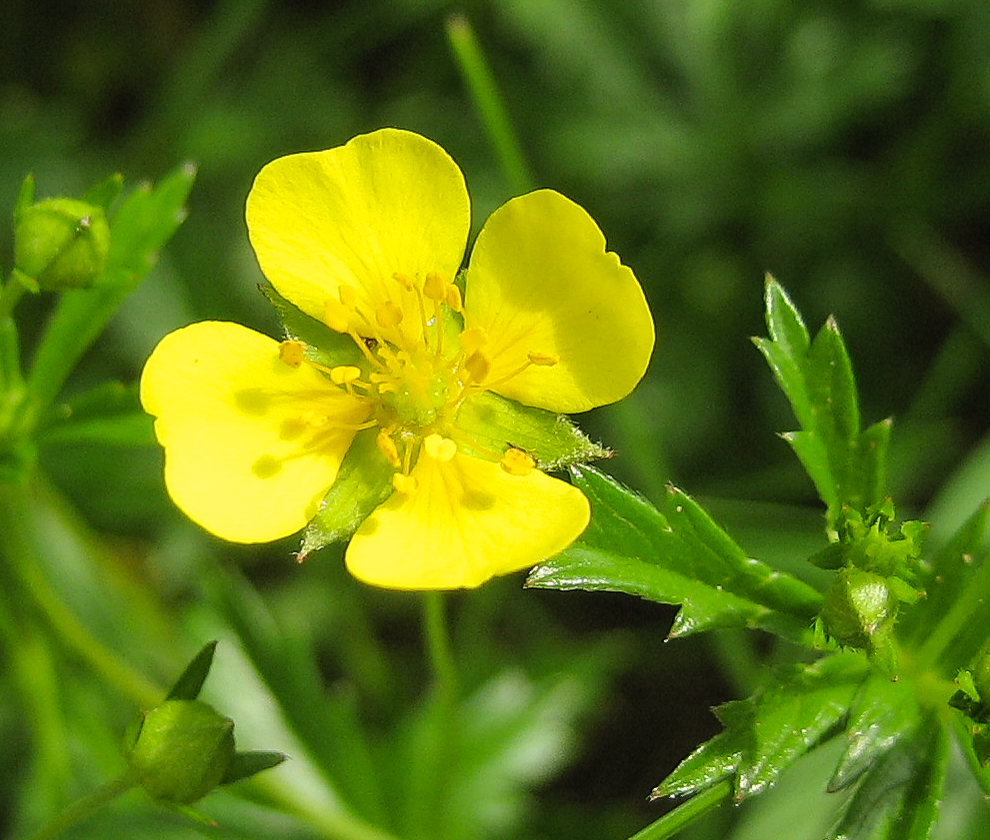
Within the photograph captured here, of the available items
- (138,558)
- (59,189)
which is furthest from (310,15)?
(138,558)

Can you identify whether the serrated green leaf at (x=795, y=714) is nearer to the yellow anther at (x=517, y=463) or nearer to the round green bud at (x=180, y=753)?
the yellow anther at (x=517, y=463)

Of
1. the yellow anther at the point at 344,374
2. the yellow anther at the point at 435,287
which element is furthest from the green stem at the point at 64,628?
the yellow anther at the point at 435,287

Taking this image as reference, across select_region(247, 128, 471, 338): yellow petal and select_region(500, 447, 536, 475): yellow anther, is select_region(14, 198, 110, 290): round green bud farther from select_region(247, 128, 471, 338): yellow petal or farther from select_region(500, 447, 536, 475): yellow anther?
select_region(500, 447, 536, 475): yellow anther

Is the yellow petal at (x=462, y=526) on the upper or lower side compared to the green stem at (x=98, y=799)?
upper

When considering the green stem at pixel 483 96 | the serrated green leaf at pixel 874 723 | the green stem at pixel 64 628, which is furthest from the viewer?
the green stem at pixel 483 96

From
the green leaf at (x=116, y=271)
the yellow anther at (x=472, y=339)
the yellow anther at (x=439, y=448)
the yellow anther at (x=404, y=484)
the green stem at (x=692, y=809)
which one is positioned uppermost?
the green leaf at (x=116, y=271)

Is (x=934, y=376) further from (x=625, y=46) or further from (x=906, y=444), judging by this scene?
(x=625, y=46)

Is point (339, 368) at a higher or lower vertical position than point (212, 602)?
higher
